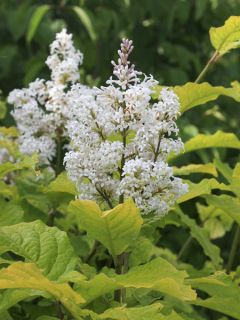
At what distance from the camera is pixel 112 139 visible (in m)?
1.55

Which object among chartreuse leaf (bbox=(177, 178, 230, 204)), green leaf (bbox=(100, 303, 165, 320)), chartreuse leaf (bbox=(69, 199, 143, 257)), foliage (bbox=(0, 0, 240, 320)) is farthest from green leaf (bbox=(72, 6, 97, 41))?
green leaf (bbox=(100, 303, 165, 320))

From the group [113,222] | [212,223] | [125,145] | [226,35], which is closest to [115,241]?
[113,222]

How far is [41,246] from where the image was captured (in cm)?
136

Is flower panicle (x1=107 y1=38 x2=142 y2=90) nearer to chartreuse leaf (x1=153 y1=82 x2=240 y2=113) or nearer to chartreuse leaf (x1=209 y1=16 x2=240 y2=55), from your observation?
chartreuse leaf (x1=153 y1=82 x2=240 y2=113)

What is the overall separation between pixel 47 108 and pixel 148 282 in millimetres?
669

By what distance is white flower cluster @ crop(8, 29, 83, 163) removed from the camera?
1776mm

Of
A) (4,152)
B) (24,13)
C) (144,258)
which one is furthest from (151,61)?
(144,258)

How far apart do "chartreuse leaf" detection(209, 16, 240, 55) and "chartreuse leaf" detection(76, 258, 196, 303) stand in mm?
624

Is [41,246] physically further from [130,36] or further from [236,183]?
[130,36]

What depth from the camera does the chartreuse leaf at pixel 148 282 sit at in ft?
3.86

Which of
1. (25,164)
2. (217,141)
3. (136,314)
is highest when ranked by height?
(217,141)

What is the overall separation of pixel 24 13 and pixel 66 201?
1901 millimetres

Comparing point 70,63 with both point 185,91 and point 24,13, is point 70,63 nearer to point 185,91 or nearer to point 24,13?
point 185,91

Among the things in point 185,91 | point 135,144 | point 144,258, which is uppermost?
point 185,91
